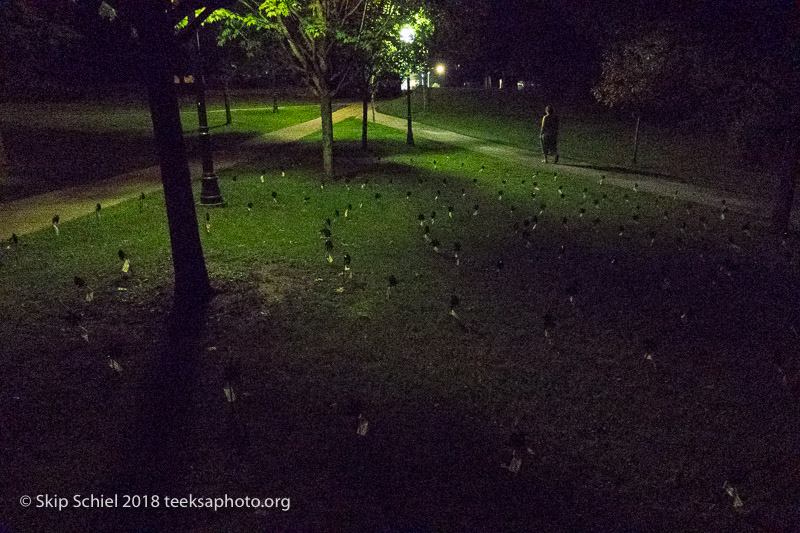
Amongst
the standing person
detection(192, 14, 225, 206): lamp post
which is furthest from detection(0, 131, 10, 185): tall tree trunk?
the standing person

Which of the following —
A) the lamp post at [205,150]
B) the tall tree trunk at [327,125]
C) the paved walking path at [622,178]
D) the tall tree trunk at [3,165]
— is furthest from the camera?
the tall tree trunk at [3,165]

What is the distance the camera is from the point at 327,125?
1370 centimetres

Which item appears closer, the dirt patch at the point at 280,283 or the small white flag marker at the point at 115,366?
the small white flag marker at the point at 115,366

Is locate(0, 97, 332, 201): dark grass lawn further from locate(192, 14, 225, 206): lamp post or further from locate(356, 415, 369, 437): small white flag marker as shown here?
locate(356, 415, 369, 437): small white flag marker

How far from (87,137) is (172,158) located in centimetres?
2040

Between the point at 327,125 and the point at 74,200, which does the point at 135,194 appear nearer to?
the point at 74,200

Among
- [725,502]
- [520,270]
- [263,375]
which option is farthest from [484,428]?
[520,270]

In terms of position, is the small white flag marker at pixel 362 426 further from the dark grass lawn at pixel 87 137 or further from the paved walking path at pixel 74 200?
the dark grass lawn at pixel 87 137

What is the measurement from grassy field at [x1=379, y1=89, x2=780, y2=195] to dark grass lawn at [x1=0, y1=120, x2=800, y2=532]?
8.62m

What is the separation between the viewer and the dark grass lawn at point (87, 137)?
1482 centimetres

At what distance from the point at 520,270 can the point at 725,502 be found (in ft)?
14.3

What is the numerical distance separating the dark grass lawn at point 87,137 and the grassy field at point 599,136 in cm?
1008

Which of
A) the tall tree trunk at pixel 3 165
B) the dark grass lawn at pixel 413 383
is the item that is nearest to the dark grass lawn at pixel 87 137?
the tall tree trunk at pixel 3 165

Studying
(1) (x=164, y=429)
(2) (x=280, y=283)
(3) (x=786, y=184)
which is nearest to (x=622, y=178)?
(3) (x=786, y=184)
